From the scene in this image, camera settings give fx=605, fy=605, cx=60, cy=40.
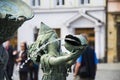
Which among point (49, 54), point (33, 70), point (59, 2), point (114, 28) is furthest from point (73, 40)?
point (59, 2)

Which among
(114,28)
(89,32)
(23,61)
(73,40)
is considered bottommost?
(89,32)

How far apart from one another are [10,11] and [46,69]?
1.25 metres

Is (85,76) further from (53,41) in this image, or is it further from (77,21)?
(77,21)

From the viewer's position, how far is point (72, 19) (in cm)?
3341

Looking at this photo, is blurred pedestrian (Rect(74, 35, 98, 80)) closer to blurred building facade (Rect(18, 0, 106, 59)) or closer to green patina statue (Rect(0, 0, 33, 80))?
green patina statue (Rect(0, 0, 33, 80))

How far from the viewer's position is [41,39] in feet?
18.5

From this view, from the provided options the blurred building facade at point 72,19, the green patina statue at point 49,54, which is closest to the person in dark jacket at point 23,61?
the green patina statue at point 49,54

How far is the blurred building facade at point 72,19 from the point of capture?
32938 mm

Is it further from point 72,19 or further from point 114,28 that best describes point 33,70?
point 72,19

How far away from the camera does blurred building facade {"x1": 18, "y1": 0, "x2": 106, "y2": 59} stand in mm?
32938

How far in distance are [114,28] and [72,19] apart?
7.80 feet

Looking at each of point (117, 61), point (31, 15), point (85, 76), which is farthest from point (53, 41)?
point (117, 61)

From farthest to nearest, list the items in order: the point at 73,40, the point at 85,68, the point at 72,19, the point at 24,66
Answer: the point at 72,19
the point at 24,66
the point at 85,68
the point at 73,40

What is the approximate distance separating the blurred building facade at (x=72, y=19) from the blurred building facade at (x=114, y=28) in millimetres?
346
